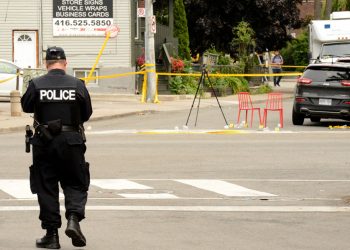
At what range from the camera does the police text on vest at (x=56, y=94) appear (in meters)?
9.65

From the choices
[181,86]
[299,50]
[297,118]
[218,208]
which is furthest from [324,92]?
[299,50]

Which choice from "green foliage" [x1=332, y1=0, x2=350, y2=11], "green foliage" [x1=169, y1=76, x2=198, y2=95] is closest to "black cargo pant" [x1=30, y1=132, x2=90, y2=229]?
"green foliage" [x1=169, y1=76, x2=198, y2=95]

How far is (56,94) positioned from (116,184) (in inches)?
215

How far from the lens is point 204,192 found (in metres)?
14.2

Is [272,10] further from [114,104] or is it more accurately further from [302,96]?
[302,96]

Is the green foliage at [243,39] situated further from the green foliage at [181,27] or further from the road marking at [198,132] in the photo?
the road marking at [198,132]

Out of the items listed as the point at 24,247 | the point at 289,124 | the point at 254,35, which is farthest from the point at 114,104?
the point at 24,247

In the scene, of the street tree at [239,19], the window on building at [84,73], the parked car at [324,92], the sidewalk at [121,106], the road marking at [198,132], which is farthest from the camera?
the street tree at [239,19]

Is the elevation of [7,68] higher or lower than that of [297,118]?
higher

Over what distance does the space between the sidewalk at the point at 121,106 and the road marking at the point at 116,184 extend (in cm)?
1024

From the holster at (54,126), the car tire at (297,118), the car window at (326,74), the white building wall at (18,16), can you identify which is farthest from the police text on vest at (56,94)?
the white building wall at (18,16)

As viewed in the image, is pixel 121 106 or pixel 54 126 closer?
pixel 54 126

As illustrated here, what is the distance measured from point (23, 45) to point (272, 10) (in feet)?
47.9

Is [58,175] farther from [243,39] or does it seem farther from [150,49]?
[243,39]
